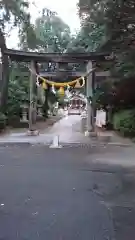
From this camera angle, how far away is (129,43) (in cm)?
1578

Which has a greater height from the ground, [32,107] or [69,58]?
[69,58]

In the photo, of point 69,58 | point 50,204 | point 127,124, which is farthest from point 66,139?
point 50,204

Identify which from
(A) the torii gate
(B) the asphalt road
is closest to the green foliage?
(A) the torii gate

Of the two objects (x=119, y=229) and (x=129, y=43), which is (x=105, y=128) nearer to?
(x=129, y=43)

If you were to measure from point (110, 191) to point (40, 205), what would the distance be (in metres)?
1.50

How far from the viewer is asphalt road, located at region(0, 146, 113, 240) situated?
3.88 metres

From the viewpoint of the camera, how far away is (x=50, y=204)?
5.09 m

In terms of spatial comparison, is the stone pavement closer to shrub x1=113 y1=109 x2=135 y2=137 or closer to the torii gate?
shrub x1=113 y1=109 x2=135 y2=137

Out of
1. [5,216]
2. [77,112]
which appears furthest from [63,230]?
[77,112]

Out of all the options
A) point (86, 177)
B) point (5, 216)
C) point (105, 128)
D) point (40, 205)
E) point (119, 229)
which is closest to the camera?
point (119, 229)

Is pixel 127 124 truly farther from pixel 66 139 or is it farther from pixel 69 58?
pixel 69 58

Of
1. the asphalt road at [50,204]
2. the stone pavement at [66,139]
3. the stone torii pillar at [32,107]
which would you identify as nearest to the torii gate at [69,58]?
the stone torii pillar at [32,107]

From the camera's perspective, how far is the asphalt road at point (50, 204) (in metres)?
3.88

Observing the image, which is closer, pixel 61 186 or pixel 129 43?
pixel 61 186
